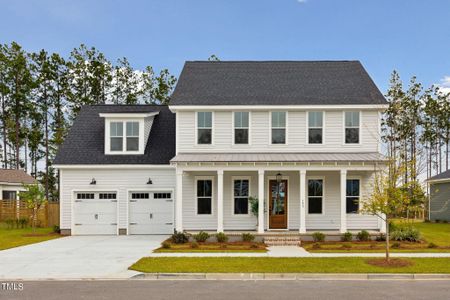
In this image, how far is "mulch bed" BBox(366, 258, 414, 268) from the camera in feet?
42.3

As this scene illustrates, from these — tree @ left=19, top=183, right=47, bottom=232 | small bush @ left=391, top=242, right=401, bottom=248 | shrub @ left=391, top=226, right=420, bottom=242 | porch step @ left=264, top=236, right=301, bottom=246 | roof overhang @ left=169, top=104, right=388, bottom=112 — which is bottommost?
porch step @ left=264, top=236, right=301, bottom=246

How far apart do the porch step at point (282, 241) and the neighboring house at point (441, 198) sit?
18.5 meters

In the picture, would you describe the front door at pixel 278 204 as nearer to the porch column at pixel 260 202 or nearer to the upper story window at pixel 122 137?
the porch column at pixel 260 202

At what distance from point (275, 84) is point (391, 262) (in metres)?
12.0

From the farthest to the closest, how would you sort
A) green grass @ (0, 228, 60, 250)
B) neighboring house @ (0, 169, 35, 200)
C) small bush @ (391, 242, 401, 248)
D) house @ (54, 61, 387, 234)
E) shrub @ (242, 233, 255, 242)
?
neighboring house @ (0, 169, 35, 200)
house @ (54, 61, 387, 234)
green grass @ (0, 228, 60, 250)
shrub @ (242, 233, 255, 242)
small bush @ (391, 242, 401, 248)

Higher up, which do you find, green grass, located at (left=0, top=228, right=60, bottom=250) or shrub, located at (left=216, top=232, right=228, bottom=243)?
shrub, located at (left=216, top=232, right=228, bottom=243)

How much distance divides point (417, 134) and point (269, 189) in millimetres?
28696

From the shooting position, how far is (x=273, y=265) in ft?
42.4

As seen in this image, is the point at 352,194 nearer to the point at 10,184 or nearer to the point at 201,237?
the point at 201,237

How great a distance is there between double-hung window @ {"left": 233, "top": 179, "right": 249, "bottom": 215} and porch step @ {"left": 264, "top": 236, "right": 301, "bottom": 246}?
106 inches

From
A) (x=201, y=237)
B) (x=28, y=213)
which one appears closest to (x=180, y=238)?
(x=201, y=237)

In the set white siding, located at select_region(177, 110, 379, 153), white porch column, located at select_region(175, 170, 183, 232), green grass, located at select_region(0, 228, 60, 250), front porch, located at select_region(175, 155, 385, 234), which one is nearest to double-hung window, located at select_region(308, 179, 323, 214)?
front porch, located at select_region(175, 155, 385, 234)

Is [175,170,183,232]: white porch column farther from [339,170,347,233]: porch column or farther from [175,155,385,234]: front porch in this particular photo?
[339,170,347,233]: porch column

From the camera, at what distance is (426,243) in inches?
707
